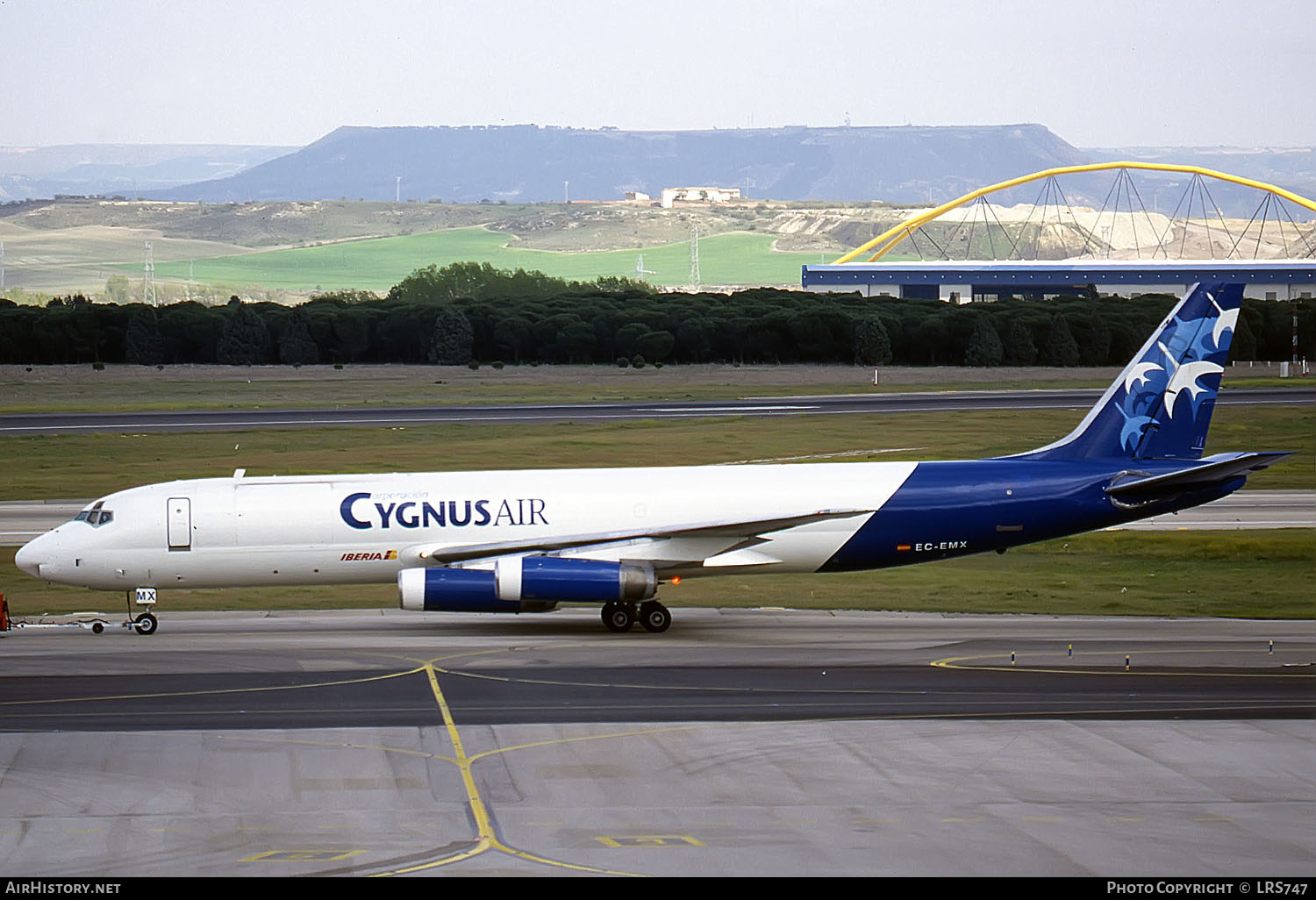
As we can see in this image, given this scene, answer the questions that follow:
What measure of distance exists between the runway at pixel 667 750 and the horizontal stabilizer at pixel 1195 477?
10.3 feet

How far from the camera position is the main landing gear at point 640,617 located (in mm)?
34531

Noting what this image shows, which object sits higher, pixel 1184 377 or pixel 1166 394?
pixel 1184 377

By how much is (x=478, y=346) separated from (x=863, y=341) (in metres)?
30.5

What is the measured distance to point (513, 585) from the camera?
1289 inches

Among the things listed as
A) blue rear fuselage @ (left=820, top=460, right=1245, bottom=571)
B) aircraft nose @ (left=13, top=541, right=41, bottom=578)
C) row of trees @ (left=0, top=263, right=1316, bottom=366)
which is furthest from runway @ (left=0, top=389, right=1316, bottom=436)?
blue rear fuselage @ (left=820, top=460, right=1245, bottom=571)

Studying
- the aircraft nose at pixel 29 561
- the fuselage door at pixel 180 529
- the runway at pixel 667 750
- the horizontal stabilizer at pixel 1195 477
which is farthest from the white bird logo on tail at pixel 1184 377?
the aircraft nose at pixel 29 561

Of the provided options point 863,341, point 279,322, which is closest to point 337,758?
point 863,341

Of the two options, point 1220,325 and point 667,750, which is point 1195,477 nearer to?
point 1220,325

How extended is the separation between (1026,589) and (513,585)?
49.9 feet

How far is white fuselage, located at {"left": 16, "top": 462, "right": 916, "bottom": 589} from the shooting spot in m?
34.4

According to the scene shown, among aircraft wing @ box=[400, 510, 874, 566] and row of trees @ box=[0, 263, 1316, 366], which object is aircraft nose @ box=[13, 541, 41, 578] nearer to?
aircraft wing @ box=[400, 510, 874, 566]

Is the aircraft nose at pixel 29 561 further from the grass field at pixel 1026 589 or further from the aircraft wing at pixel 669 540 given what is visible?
the aircraft wing at pixel 669 540

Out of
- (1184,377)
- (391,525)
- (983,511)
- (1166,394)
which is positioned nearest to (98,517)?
(391,525)

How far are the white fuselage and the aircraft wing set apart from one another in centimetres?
7
